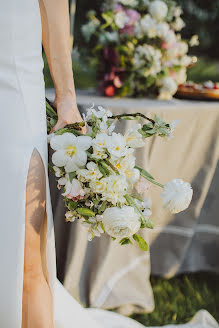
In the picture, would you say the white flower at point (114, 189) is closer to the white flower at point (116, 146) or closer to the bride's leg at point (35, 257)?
A: the white flower at point (116, 146)

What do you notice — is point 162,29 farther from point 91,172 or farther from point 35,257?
point 35,257

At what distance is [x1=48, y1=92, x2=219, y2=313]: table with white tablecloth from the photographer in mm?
2174

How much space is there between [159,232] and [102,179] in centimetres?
143

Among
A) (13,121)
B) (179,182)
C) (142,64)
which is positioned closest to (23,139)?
(13,121)

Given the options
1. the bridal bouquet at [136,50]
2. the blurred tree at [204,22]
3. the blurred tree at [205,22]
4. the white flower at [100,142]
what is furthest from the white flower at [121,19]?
the blurred tree at [205,22]

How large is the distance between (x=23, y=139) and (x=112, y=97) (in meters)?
1.36

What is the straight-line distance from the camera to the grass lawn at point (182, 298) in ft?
7.54

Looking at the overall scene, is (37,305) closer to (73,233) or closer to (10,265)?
(10,265)

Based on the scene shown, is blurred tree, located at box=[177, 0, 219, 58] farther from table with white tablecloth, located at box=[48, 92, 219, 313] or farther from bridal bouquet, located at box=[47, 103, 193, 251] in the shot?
bridal bouquet, located at box=[47, 103, 193, 251]

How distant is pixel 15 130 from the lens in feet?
4.12

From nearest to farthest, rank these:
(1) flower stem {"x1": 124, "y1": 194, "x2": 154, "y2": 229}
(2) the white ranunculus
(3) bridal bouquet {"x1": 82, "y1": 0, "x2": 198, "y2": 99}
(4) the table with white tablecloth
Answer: (2) the white ranunculus < (1) flower stem {"x1": 124, "y1": 194, "x2": 154, "y2": 229} < (4) the table with white tablecloth < (3) bridal bouquet {"x1": 82, "y1": 0, "x2": 198, "y2": 99}

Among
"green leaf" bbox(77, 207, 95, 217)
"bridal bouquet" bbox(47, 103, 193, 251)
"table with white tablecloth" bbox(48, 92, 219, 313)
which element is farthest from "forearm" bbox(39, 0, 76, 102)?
"table with white tablecloth" bbox(48, 92, 219, 313)

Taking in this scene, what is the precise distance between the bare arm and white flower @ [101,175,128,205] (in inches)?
11.2

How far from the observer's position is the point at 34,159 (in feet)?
4.24
